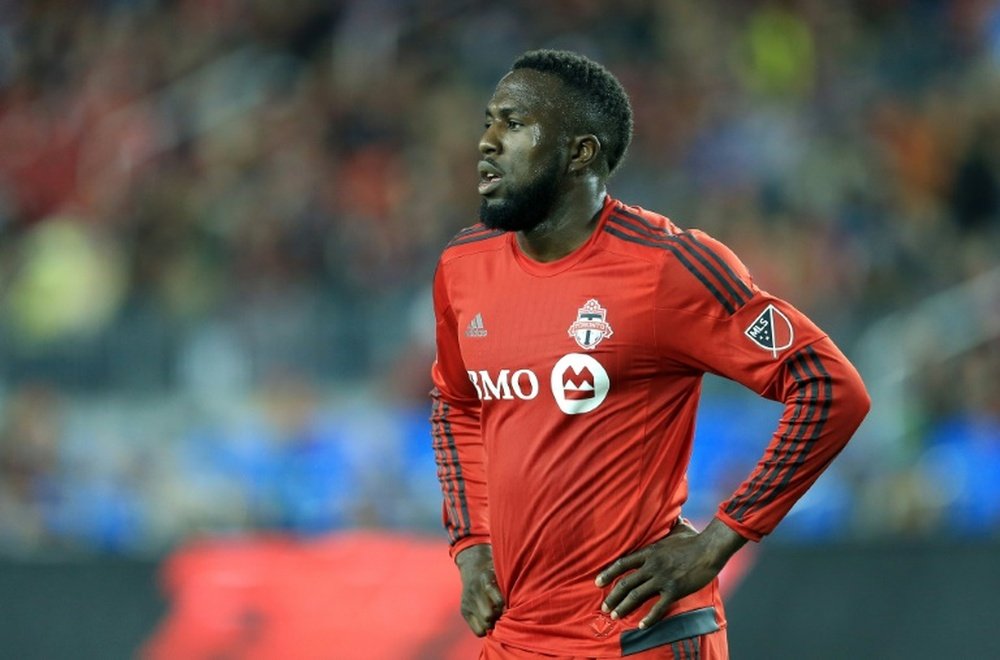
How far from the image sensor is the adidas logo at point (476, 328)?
400 centimetres

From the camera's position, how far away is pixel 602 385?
150 inches

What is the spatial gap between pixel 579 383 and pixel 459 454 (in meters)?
0.65

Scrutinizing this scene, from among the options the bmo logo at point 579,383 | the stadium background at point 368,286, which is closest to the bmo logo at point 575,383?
the bmo logo at point 579,383

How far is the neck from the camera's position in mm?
3943

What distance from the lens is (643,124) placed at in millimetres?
11492

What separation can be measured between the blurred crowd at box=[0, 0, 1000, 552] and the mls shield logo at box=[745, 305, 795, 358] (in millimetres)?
4340

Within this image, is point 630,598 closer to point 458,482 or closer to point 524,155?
point 458,482

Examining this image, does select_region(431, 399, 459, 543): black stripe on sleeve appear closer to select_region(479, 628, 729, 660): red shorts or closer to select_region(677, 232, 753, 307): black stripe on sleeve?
select_region(479, 628, 729, 660): red shorts

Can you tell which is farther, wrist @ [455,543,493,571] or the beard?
wrist @ [455,543,493,571]

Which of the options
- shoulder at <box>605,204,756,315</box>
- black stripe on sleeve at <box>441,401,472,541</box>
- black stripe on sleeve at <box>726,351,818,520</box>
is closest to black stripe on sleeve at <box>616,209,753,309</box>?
shoulder at <box>605,204,756,315</box>

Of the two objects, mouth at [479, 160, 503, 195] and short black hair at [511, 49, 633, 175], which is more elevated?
short black hair at [511, 49, 633, 175]

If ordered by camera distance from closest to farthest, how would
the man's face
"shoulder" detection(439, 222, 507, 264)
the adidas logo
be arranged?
the man's face
the adidas logo
"shoulder" detection(439, 222, 507, 264)

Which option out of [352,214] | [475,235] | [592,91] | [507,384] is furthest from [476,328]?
[352,214]

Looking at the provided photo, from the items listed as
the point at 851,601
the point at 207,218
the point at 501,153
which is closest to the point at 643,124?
the point at 207,218
